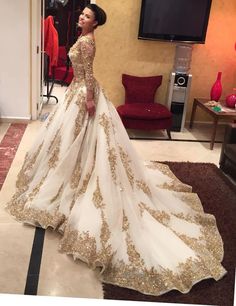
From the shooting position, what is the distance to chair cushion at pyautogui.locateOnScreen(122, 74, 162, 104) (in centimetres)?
452

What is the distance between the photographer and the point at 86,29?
2230 mm

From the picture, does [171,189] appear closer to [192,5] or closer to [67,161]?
[67,161]

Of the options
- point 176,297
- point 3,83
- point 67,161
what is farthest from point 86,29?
point 3,83

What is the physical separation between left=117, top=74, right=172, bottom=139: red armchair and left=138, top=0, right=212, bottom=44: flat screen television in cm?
56

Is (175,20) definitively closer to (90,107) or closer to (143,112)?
(143,112)

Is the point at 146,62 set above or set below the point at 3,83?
above

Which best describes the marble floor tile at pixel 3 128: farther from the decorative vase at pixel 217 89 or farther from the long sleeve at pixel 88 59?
the decorative vase at pixel 217 89

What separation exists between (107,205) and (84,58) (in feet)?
3.12

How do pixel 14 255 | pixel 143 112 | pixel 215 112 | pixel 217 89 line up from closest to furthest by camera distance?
pixel 14 255 < pixel 215 112 < pixel 143 112 < pixel 217 89

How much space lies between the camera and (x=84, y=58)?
2213 mm

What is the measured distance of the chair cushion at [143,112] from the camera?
4117 mm

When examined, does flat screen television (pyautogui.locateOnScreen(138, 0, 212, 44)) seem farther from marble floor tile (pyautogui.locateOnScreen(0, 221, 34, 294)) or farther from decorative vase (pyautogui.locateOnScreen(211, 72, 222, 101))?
marble floor tile (pyautogui.locateOnScreen(0, 221, 34, 294))

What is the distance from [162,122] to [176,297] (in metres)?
2.71

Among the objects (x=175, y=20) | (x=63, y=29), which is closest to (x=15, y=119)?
(x=175, y=20)
